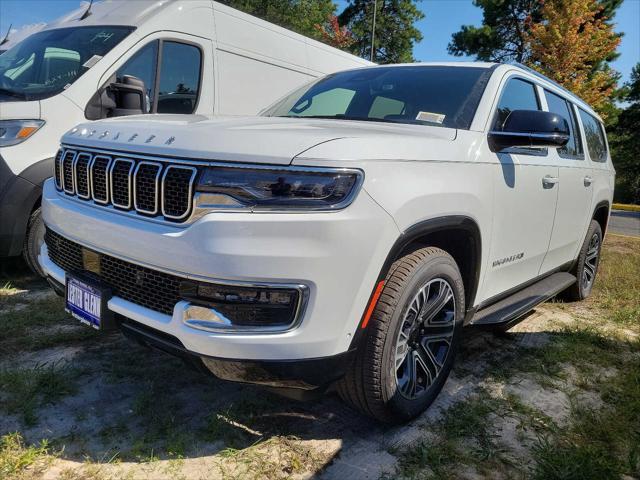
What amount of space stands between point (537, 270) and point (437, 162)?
1.66m

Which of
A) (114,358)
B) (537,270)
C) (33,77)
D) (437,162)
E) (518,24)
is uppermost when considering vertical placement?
(518,24)

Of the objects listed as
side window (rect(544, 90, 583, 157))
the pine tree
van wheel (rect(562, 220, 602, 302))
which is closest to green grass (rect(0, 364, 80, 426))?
side window (rect(544, 90, 583, 157))

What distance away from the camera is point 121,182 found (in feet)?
6.75

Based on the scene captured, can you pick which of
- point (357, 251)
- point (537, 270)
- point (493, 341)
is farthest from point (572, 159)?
point (357, 251)

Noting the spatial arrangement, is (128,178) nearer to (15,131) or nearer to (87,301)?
(87,301)

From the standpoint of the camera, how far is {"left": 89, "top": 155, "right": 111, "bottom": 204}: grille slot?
213 centimetres

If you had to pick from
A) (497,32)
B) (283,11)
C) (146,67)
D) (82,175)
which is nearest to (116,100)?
(146,67)

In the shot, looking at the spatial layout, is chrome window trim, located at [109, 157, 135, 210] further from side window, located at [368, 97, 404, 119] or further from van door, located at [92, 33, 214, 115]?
van door, located at [92, 33, 214, 115]

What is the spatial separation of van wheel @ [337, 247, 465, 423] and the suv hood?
575 millimetres

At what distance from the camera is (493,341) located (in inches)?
140

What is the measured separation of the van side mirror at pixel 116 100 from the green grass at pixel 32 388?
7.43ft

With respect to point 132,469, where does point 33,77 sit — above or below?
above

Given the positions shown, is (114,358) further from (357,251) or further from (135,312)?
(357,251)

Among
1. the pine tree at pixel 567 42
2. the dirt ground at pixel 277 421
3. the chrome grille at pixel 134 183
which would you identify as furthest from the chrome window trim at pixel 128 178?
the pine tree at pixel 567 42
